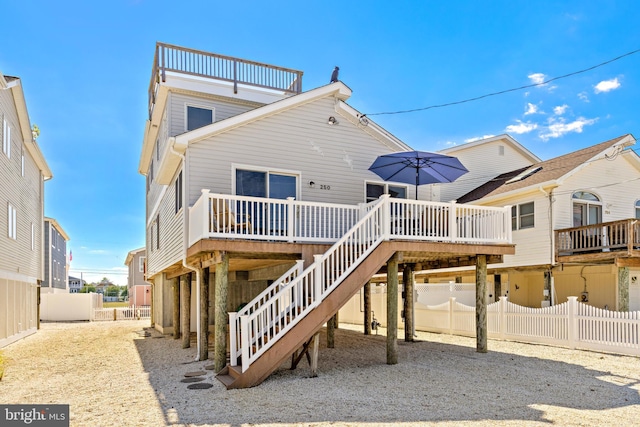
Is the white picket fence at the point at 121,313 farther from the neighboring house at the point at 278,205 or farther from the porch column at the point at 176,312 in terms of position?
the neighboring house at the point at 278,205

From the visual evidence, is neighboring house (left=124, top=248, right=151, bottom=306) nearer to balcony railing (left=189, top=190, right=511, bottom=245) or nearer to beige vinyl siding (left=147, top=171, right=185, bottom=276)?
beige vinyl siding (left=147, top=171, right=185, bottom=276)

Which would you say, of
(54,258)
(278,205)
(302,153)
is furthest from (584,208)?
(54,258)

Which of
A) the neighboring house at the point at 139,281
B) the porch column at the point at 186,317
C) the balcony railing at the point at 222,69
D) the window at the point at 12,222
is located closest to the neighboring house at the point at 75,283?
the neighboring house at the point at 139,281

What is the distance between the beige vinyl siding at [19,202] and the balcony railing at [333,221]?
8.55 meters

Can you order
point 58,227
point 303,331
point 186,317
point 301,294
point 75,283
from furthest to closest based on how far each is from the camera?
point 75,283 → point 58,227 → point 186,317 → point 301,294 → point 303,331

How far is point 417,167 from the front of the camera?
40.5 ft

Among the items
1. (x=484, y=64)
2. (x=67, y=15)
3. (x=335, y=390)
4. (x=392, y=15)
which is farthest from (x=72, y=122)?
(x=335, y=390)

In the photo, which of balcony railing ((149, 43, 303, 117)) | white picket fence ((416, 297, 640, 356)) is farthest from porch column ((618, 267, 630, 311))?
balcony railing ((149, 43, 303, 117))

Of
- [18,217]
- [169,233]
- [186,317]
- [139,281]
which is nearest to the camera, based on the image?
[186,317]

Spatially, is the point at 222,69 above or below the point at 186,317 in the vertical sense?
above

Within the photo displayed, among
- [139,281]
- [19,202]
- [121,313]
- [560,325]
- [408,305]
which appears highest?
[19,202]

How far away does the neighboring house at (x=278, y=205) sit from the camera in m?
9.68

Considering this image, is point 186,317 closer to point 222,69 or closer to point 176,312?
point 176,312

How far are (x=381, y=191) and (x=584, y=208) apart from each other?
8.96 metres
